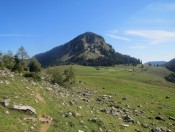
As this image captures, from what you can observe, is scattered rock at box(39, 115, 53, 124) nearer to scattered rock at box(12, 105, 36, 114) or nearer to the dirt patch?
the dirt patch

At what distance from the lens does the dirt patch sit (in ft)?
95.3

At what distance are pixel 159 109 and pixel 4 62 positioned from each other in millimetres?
45776

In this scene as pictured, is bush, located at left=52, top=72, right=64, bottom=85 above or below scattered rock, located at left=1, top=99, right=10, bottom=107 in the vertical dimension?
above

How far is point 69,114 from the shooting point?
35.2m

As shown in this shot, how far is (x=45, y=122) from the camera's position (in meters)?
30.9

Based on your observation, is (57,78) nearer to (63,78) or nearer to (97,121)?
(63,78)

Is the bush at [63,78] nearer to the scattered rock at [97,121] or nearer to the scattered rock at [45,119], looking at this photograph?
the scattered rock at [97,121]

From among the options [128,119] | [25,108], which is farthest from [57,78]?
[25,108]

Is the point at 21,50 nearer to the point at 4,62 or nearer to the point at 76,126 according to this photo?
the point at 4,62

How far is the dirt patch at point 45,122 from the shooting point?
29.0 meters

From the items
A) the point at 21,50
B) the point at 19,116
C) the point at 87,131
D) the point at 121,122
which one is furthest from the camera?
the point at 21,50

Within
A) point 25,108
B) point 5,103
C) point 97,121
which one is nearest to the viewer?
point 5,103

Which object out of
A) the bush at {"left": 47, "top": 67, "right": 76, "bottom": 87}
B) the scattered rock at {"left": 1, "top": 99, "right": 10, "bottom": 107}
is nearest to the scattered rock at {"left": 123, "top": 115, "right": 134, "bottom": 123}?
→ the scattered rock at {"left": 1, "top": 99, "right": 10, "bottom": 107}

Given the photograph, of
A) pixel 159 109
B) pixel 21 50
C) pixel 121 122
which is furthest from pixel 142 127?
pixel 21 50
